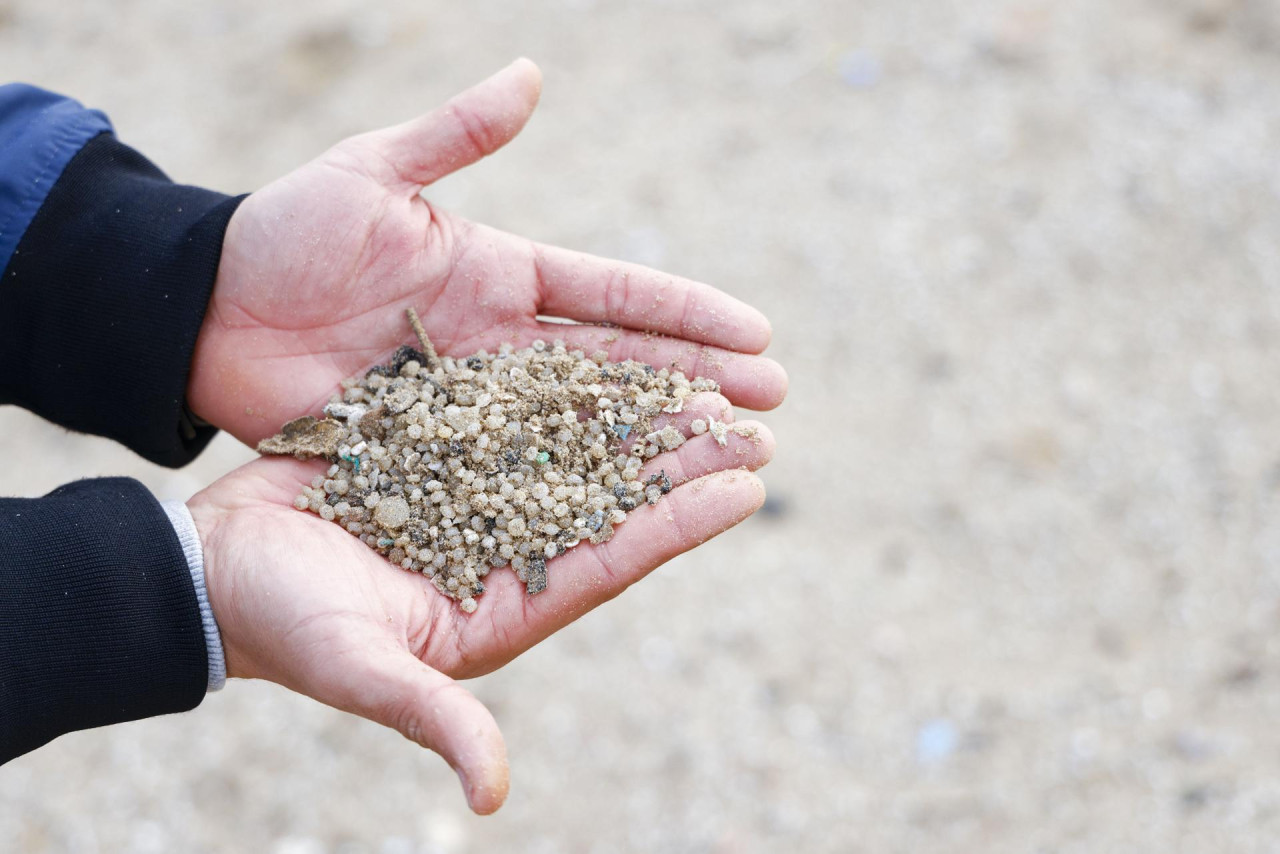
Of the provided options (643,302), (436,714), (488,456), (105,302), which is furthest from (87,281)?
(436,714)

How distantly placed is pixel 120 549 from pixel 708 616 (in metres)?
2.20

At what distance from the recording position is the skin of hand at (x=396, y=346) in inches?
78.8

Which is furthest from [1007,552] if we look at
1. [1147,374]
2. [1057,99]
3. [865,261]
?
[1057,99]

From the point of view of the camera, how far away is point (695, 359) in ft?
8.07

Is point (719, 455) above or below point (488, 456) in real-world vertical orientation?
above

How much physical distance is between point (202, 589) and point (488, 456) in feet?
2.13

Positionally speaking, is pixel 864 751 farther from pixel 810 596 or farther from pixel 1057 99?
pixel 1057 99

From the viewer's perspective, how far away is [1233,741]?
3.36 meters

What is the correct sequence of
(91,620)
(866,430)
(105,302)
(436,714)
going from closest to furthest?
(436,714) → (91,620) → (105,302) → (866,430)

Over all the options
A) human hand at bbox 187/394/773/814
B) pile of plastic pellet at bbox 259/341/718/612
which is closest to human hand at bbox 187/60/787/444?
pile of plastic pellet at bbox 259/341/718/612

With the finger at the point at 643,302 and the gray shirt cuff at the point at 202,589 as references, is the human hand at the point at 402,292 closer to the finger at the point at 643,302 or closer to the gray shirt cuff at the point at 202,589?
the finger at the point at 643,302

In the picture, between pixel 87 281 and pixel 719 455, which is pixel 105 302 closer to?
pixel 87 281

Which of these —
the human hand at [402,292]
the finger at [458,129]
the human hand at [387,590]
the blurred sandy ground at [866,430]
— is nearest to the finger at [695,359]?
the human hand at [402,292]

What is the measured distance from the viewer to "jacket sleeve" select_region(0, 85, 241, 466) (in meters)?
2.33
